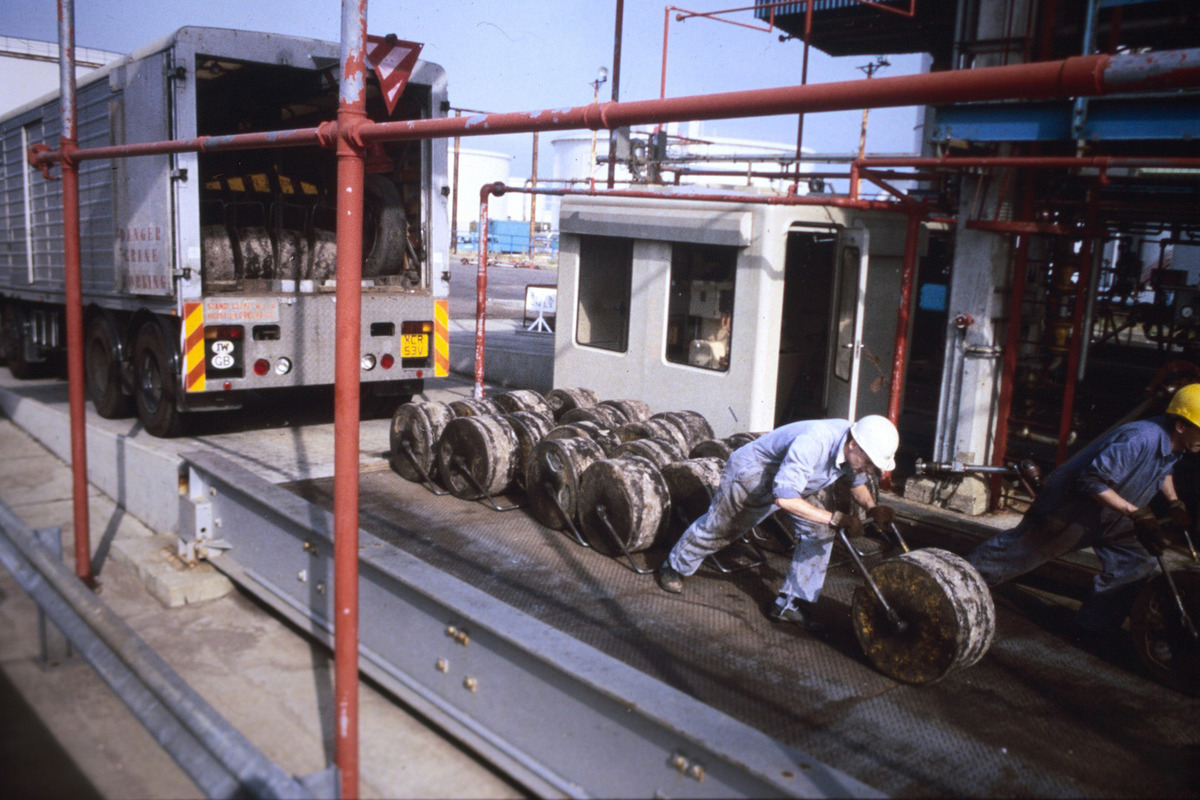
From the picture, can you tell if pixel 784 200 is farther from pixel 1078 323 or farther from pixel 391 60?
pixel 391 60

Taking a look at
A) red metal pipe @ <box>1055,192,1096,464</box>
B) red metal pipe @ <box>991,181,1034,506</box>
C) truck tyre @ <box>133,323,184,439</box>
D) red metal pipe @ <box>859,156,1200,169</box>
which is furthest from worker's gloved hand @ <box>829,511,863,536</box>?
truck tyre @ <box>133,323,184,439</box>

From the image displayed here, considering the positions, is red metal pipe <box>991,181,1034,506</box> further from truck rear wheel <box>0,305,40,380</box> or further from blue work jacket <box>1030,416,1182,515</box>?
truck rear wheel <box>0,305,40,380</box>

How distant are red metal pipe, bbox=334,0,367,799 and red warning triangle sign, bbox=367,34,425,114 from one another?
329 millimetres

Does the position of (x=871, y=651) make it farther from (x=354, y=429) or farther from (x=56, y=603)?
(x=56, y=603)

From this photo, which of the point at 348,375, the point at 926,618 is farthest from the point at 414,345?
the point at 926,618

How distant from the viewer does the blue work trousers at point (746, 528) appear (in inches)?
204

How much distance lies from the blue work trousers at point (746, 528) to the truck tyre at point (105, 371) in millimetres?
6710

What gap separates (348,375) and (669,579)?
265cm

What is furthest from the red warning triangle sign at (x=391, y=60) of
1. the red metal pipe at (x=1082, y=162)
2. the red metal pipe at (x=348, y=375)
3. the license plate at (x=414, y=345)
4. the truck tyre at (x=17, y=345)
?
the truck tyre at (x=17, y=345)

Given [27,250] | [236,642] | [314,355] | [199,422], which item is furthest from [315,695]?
[27,250]

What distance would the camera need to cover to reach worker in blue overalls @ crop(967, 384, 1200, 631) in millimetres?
5023

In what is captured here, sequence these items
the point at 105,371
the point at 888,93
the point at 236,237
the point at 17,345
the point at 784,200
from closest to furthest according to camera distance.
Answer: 1. the point at 888,93
2. the point at 784,200
3. the point at 236,237
4. the point at 105,371
5. the point at 17,345

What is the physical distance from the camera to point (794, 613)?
5184 millimetres

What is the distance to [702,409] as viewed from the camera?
8484 mm
